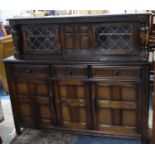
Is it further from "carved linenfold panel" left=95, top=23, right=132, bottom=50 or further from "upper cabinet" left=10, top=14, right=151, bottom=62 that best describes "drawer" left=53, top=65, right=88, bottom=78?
"carved linenfold panel" left=95, top=23, right=132, bottom=50

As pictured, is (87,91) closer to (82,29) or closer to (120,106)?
(120,106)

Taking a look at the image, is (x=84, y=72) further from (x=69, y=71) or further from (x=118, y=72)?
(x=118, y=72)

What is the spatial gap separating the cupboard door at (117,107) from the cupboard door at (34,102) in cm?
44

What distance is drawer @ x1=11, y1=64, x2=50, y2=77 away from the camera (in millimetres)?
1893

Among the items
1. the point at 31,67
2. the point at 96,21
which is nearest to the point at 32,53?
the point at 31,67

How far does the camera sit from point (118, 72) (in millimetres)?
1724

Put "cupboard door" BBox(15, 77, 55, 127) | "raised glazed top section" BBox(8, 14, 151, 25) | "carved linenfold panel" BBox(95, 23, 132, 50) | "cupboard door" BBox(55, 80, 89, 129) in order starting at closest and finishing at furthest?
"raised glazed top section" BBox(8, 14, 151, 25)
"carved linenfold panel" BBox(95, 23, 132, 50)
"cupboard door" BBox(55, 80, 89, 129)
"cupboard door" BBox(15, 77, 55, 127)

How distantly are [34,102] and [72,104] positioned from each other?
375mm

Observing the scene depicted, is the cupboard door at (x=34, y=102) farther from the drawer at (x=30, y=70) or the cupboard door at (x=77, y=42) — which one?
the cupboard door at (x=77, y=42)

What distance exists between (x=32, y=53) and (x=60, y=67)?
0.32m

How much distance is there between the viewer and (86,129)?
6.50ft

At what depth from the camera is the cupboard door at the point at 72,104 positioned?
187 cm

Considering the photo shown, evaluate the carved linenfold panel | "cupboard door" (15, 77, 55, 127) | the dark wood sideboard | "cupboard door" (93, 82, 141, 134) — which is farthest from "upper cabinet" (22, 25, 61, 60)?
"cupboard door" (93, 82, 141, 134)

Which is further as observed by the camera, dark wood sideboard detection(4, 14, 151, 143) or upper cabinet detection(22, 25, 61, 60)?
upper cabinet detection(22, 25, 61, 60)
